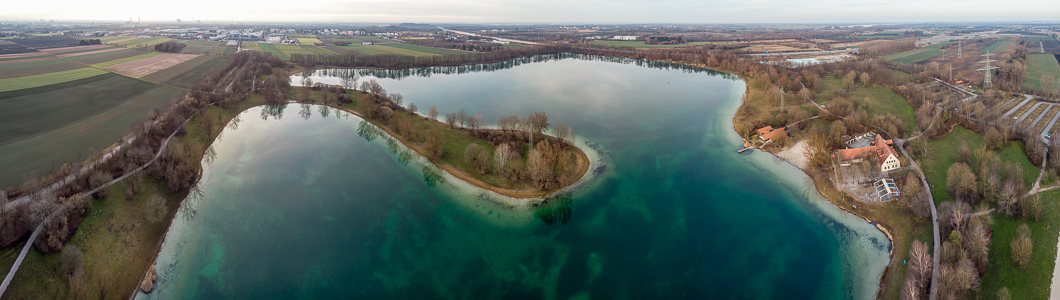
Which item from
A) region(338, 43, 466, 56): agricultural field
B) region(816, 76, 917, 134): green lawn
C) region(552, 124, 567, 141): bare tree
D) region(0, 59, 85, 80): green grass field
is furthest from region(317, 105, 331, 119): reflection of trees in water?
region(816, 76, 917, 134): green lawn

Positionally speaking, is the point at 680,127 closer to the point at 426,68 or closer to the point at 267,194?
the point at 267,194

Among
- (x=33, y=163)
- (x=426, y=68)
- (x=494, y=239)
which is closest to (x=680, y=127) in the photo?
(x=494, y=239)

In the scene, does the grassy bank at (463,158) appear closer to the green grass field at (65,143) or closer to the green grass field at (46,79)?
the green grass field at (65,143)

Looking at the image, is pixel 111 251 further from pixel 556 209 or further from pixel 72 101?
pixel 72 101

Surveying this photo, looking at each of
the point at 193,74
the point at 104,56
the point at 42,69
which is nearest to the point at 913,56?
the point at 193,74

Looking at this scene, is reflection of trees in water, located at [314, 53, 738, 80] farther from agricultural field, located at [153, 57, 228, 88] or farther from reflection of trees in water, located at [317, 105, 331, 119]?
reflection of trees in water, located at [317, 105, 331, 119]

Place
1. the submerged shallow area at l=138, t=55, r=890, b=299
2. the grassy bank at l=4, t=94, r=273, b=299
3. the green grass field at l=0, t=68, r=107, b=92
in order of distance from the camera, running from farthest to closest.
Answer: the green grass field at l=0, t=68, r=107, b=92 < the submerged shallow area at l=138, t=55, r=890, b=299 < the grassy bank at l=4, t=94, r=273, b=299

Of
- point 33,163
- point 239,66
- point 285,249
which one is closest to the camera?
point 285,249
